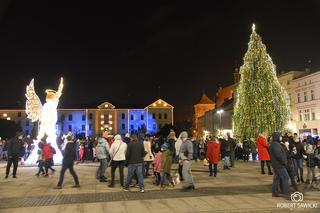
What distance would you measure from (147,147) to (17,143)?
6.24 meters

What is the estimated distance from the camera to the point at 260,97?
33.2 metres

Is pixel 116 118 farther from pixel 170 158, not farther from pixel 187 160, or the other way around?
pixel 187 160

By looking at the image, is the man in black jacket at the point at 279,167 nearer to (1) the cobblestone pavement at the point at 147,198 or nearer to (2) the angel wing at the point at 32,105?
(1) the cobblestone pavement at the point at 147,198

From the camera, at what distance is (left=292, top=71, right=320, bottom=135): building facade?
54688 mm

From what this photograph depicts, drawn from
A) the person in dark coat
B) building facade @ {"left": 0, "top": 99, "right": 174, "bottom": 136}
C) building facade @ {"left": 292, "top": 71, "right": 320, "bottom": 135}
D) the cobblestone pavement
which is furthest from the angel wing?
building facade @ {"left": 0, "top": 99, "right": 174, "bottom": 136}

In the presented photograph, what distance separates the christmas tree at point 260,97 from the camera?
108 ft

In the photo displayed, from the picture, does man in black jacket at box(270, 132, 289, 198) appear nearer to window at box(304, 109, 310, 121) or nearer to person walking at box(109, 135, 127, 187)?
person walking at box(109, 135, 127, 187)

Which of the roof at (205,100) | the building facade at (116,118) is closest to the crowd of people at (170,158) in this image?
the building facade at (116,118)

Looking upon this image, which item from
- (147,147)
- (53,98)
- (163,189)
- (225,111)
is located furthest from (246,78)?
(225,111)

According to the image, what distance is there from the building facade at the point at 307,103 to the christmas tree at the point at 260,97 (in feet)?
74.0

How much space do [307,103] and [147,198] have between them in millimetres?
51275

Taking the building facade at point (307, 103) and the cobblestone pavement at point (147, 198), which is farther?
the building facade at point (307, 103)

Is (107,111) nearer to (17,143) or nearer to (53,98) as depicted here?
(53,98)

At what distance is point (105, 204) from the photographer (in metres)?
10.4
